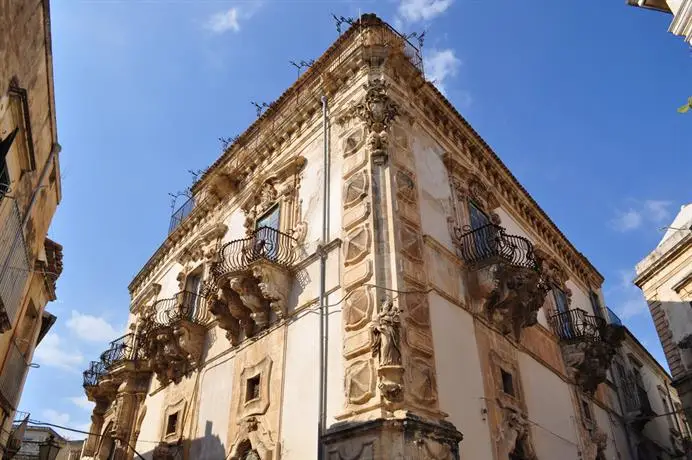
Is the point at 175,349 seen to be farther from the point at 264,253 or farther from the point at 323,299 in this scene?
the point at 323,299

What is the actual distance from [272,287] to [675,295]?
16891 mm

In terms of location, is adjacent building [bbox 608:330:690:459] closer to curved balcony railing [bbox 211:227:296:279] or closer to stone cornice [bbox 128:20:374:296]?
curved balcony railing [bbox 211:227:296:279]

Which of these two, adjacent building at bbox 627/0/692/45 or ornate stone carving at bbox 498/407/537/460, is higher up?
adjacent building at bbox 627/0/692/45

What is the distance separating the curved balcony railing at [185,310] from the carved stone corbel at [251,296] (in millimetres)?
3109

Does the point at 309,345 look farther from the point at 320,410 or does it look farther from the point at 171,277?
the point at 171,277

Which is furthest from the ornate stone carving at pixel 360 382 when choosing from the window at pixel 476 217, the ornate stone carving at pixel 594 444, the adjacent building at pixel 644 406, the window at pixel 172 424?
the adjacent building at pixel 644 406

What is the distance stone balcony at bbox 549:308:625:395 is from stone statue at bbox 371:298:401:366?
802 centimetres

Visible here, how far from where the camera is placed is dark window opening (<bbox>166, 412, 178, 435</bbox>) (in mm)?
12891

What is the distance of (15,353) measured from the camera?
13.1 metres

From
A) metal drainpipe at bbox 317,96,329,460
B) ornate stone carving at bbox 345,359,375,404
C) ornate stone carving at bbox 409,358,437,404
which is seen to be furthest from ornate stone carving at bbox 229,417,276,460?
ornate stone carving at bbox 409,358,437,404

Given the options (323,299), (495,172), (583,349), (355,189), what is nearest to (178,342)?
(323,299)

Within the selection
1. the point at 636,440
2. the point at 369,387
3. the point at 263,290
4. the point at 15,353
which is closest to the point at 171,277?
the point at 15,353

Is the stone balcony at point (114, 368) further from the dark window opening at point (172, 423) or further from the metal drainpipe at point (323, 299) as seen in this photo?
the metal drainpipe at point (323, 299)

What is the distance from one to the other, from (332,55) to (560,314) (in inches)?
366
